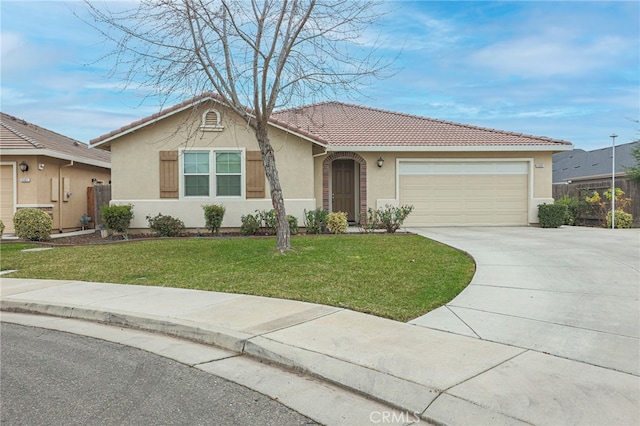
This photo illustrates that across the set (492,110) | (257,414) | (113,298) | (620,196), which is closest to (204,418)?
(257,414)

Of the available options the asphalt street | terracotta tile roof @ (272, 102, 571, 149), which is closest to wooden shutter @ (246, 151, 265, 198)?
terracotta tile roof @ (272, 102, 571, 149)

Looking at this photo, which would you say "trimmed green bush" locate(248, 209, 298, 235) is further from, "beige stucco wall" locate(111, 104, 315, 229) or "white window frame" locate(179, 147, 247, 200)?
"white window frame" locate(179, 147, 247, 200)

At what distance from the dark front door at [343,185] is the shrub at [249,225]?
418 cm

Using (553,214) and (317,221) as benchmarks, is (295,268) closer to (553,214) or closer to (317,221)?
(317,221)

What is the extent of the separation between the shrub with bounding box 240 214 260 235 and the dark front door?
164 inches

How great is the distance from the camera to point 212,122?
570 inches

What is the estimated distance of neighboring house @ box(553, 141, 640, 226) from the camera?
18141 mm

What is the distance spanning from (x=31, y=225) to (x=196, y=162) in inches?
215

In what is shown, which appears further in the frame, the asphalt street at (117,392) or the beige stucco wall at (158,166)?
the beige stucco wall at (158,166)

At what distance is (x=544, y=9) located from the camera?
1131cm

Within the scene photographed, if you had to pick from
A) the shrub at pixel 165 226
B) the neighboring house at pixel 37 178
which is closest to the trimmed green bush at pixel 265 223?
the shrub at pixel 165 226

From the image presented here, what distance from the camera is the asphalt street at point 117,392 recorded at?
10.8 feet

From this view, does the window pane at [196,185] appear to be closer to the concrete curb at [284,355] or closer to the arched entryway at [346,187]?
the arched entryway at [346,187]

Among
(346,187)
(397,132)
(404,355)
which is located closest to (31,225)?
(346,187)
